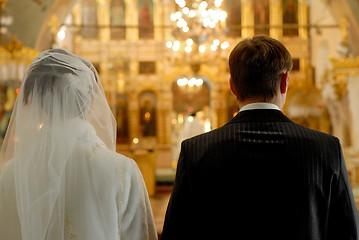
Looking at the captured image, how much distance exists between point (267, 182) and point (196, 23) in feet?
29.7

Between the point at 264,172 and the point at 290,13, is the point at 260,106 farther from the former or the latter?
the point at 290,13

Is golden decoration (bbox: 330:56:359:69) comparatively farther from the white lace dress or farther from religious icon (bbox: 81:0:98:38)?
the white lace dress

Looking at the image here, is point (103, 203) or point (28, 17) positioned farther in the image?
point (28, 17)

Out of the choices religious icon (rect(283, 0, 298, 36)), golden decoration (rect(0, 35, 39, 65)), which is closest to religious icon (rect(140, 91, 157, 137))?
religious icon (rect(283, 0, 298, 36))

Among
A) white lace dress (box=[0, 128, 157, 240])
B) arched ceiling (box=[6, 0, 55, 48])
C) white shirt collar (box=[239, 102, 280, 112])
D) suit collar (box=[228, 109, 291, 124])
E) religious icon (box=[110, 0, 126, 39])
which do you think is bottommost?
white lace dress (box=[0, 128, 157, 240])

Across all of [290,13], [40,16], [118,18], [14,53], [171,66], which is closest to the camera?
[14,53]

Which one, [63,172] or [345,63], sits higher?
[345,63]

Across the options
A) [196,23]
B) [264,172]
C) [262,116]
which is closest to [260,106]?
[262,116]

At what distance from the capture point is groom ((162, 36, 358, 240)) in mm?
1721

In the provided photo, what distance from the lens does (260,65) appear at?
173 cm

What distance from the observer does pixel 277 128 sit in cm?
176

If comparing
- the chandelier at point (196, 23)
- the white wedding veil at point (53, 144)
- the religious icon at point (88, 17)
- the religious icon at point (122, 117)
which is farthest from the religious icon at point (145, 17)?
the white wedding veil at point (53, 144)

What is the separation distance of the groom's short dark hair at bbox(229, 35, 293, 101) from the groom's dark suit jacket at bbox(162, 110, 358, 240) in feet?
0.30

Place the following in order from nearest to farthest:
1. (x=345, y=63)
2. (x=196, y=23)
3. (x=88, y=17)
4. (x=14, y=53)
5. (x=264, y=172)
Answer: (x=264, y=172) → (x=196, y=23) → (x=14, y=53) → (x=345, y=63) → (x=88, y=17)
